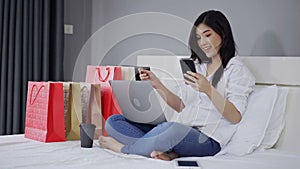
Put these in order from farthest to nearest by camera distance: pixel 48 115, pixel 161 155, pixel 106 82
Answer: pixel 106 82
pixel 48 115
pixel 161 155

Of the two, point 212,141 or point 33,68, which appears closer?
point 212,141

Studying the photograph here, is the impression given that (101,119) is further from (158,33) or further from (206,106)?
(158,33)

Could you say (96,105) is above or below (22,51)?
below

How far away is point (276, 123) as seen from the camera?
212 centimetres

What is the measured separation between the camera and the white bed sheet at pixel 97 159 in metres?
1.68

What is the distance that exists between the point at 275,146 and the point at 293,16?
2.13 ft

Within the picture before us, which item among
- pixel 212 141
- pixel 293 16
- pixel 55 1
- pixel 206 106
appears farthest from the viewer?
pixel 55 1

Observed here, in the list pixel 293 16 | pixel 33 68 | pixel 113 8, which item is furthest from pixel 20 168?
pixel 113 8

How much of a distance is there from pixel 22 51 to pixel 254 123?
1739mm

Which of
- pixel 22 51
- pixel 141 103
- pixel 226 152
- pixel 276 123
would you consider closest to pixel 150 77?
pixel 141 103

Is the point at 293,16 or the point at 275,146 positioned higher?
the point at 293,16

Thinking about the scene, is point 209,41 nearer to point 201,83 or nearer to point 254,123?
point 201,83

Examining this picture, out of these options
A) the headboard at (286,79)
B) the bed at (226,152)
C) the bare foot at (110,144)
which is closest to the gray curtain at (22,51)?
the bed at (226,152)

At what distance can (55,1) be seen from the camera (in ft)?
10.9
